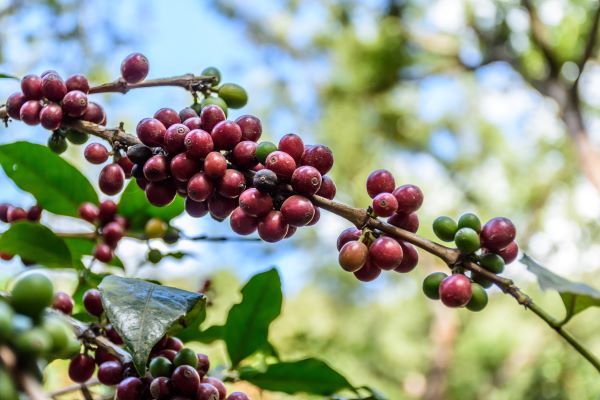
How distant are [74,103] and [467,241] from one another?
0.91 feet

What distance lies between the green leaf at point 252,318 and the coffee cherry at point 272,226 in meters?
0.17

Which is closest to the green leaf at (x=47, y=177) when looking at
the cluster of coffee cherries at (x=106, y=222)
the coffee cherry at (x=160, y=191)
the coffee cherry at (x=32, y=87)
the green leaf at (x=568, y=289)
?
the cluster of coffee cherries at (x=106, y=222)

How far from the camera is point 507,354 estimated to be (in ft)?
16.4

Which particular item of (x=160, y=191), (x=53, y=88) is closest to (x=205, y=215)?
(x=160, y=191)

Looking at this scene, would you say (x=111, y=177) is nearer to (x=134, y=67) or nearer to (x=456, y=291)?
(x=134, y=67)

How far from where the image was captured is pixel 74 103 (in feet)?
1.35

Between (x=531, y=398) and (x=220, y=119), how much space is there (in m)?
4.08

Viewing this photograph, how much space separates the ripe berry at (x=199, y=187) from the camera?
1.17 ft

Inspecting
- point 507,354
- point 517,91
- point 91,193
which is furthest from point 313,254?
point 91,193

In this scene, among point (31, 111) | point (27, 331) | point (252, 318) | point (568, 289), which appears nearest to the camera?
point (27, 331)

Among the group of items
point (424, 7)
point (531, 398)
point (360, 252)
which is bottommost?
point (360, 252)

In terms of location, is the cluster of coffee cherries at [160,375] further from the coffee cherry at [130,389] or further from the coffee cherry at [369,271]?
the coffee cherry at [369,271]

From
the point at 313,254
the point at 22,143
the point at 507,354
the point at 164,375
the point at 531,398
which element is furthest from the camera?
the point at 313,254

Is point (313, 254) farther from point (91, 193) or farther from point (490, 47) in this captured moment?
point (91, 193)
